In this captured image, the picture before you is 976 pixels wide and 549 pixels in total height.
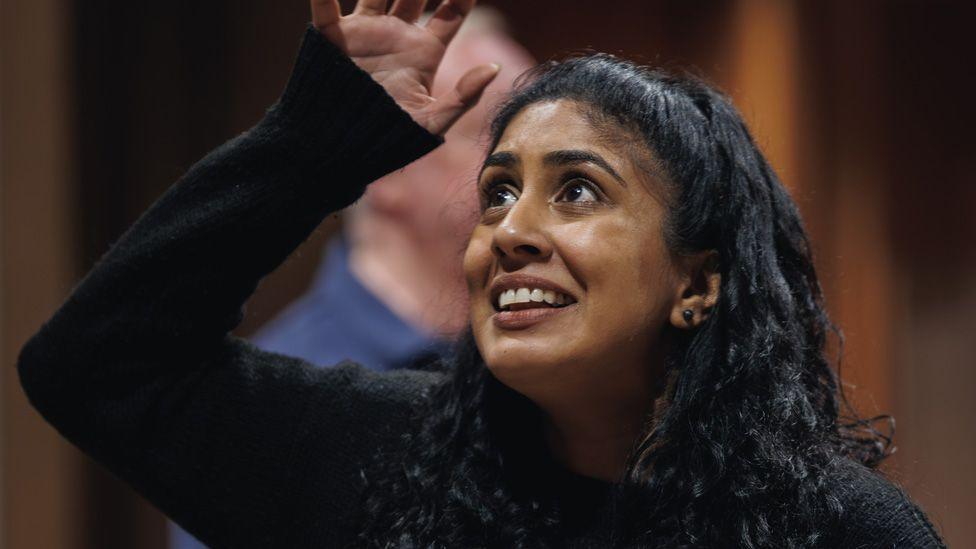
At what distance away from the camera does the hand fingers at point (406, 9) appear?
59.8 inches

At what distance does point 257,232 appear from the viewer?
1.48 meters

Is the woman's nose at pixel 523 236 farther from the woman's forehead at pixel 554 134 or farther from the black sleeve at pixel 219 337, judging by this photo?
the black sleeve at pixel 219 337

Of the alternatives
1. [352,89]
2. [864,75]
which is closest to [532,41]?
[864,75]

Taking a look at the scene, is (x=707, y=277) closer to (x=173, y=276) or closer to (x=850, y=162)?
(x=173, y=276)

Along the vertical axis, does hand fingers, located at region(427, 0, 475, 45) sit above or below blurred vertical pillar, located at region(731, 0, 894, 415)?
above

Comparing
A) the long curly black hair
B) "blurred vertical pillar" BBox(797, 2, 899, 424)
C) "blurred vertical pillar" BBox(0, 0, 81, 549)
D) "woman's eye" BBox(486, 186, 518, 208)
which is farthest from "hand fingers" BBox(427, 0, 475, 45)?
"blurred vertical pillar" BBox(0, 0, 81, 549)

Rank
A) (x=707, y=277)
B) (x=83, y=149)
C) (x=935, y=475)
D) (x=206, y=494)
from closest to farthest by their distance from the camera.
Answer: (x=707, y=277) < (x=206, y=494) < (x=935, y=475) < (x=83, y=149)

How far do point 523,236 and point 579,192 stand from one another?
0.25 feet

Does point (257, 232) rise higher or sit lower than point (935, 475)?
higher

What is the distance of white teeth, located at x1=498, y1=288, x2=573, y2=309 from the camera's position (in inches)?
52.2

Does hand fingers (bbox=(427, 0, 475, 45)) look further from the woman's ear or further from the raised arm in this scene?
the woman's ear

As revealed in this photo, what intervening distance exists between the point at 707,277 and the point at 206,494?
59 centimetres

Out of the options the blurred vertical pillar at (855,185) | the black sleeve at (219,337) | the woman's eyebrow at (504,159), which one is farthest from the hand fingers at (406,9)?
the blurred vertical pillar at (855,185)

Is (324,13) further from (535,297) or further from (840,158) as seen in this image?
(840,158)
